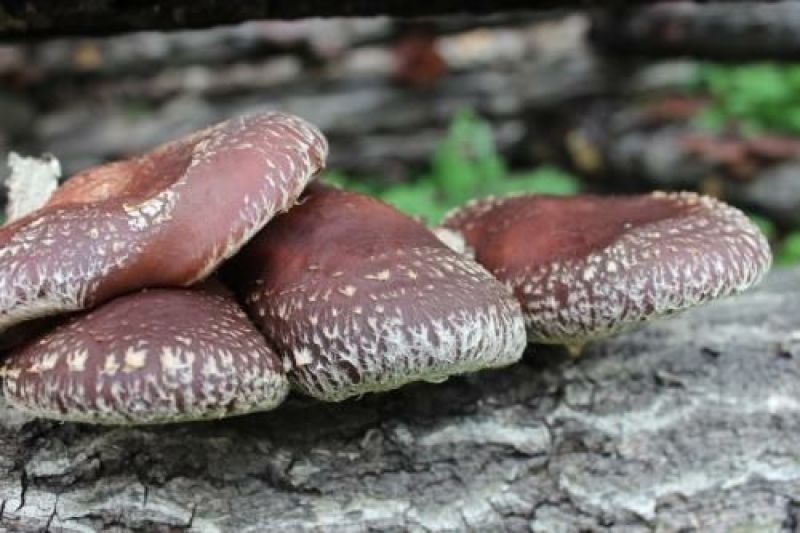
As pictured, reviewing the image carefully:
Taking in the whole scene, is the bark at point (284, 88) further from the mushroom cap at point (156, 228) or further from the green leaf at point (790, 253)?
the mushroom cap at point (156, 228)

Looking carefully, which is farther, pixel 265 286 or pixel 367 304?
pixel 265 286

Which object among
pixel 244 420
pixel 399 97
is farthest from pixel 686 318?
pixel 399 97

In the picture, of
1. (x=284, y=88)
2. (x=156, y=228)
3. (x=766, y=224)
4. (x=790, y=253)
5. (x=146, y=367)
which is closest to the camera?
(x=146, y=367)

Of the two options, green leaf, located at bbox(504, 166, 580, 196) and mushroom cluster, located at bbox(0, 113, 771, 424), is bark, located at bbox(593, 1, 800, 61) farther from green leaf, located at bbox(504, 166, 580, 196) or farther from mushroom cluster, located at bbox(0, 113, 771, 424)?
mushroom cluster, located at bbox(0, 113, 771, 424)

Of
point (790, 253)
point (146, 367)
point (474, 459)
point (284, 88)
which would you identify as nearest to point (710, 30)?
point (790, 253)

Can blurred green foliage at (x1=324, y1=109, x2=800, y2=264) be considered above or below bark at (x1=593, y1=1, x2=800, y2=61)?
below

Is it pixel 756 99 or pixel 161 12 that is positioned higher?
pixel 161 12

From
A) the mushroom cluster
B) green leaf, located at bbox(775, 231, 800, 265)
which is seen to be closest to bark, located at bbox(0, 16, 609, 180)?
green leaf, located at bbox(775, 231, 800, 265)

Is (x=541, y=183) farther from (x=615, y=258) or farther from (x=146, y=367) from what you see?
(x=146, y=367)
